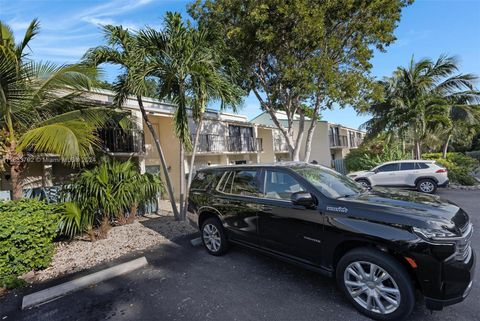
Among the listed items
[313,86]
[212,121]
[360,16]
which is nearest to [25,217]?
[313,86]

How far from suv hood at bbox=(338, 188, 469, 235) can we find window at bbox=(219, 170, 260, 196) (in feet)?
5.04

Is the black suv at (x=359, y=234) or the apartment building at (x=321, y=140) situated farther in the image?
the apartment building at (x=321, y=140)

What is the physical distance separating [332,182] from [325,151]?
23019mm

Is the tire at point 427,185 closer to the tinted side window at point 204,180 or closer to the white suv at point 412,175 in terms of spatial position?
the white suv at point 412,175

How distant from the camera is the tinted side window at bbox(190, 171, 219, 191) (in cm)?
522

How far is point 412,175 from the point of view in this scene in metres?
11.4

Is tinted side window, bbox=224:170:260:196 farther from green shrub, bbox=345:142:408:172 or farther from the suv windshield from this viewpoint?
green shrub, bbox=345:142:408:172

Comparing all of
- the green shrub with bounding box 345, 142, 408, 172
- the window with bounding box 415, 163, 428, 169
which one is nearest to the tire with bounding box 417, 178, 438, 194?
the window with bounding box 415, 163, 428, 169

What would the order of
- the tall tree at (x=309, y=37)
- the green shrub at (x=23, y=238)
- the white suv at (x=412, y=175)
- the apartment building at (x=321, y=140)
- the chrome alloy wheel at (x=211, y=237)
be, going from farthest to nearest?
the apartment building at (x=321, y=140) → the white suv at (x=412, y=175) → the tall tree at (x=309, y=37) → the chrome alloy wheel at (x=211, y=237) → the green shrub at (x=23, y=238)

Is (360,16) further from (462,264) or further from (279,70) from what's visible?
(462,264)

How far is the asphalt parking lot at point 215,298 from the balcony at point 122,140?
6.82 m

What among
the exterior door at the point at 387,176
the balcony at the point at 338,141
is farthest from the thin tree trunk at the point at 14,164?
the balcony at the point at 338,141

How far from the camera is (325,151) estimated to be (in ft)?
84.4

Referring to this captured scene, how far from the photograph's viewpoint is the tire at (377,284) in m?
2.64
